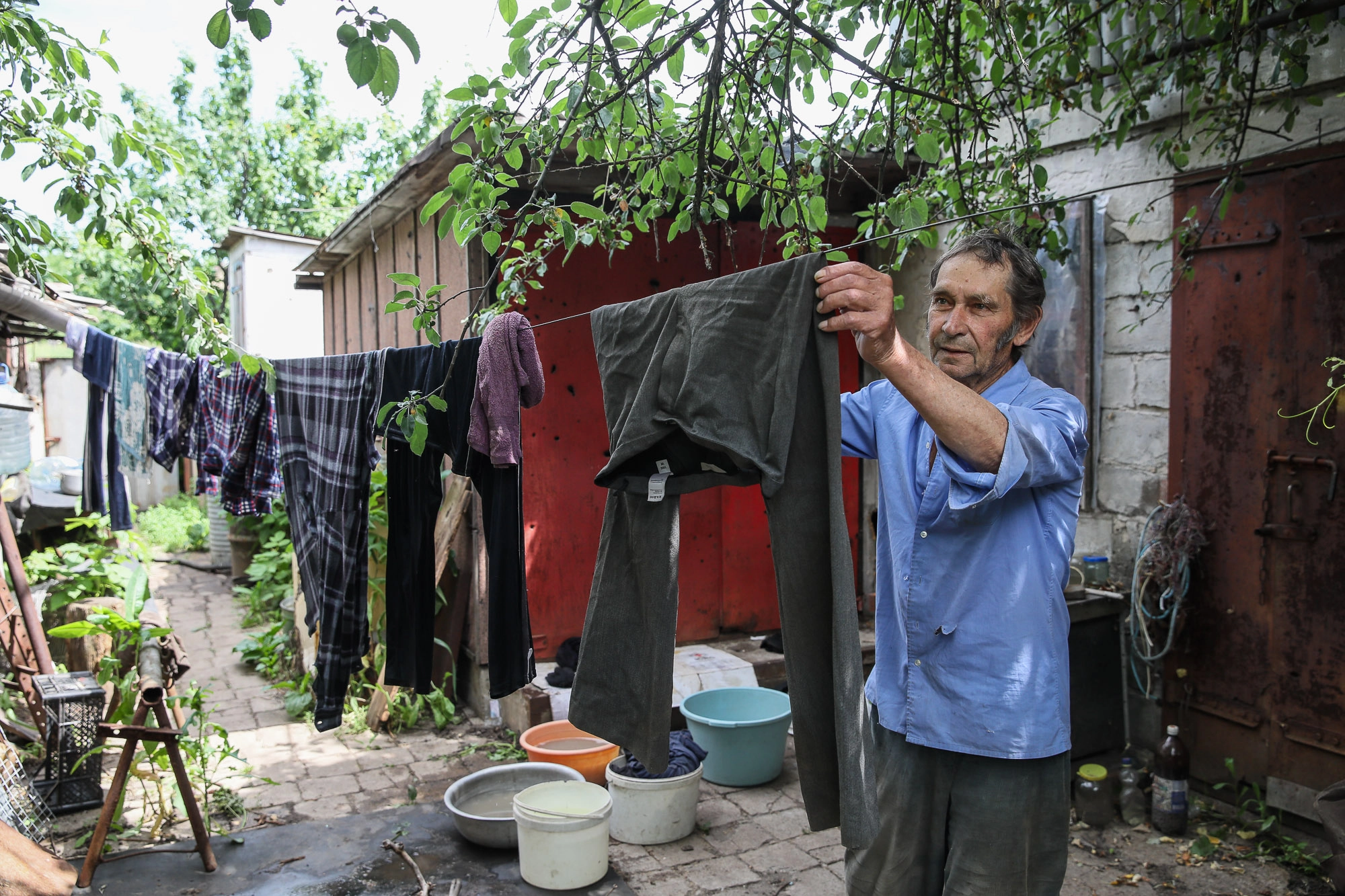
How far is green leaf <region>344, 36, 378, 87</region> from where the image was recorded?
1742mm

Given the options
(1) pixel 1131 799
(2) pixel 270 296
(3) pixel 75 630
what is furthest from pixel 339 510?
(2) pixel 270 296

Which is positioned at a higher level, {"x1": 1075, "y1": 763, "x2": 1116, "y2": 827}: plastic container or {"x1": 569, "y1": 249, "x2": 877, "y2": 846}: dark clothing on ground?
{"x1": 569, "y1": 249, "x2": 877, "y2": 846}: dark clothing on ground

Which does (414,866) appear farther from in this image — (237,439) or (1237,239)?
(1237,239)

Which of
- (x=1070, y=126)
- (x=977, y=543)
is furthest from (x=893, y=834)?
(x=1070, y=126)

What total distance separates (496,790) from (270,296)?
10.5m

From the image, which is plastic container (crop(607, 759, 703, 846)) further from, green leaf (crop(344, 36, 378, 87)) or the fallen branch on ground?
green leaf (crop(344, 36, 378, 87))

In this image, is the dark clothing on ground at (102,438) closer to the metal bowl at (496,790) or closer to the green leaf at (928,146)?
the metal bowl at (496,790)

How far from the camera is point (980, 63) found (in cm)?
525

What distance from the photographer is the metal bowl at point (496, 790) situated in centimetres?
379

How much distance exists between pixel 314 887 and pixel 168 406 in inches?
93.5

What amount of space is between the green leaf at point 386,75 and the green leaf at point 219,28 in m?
0.27

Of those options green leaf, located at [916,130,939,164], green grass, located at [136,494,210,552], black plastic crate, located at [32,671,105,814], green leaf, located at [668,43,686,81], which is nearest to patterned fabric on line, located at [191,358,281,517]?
black plastic crate, located at [32,671,105,814]

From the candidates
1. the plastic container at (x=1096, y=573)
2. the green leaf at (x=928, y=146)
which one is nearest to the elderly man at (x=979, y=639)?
the green leaf at (x=928, y=146)

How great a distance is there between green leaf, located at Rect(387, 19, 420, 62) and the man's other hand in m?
0.91
